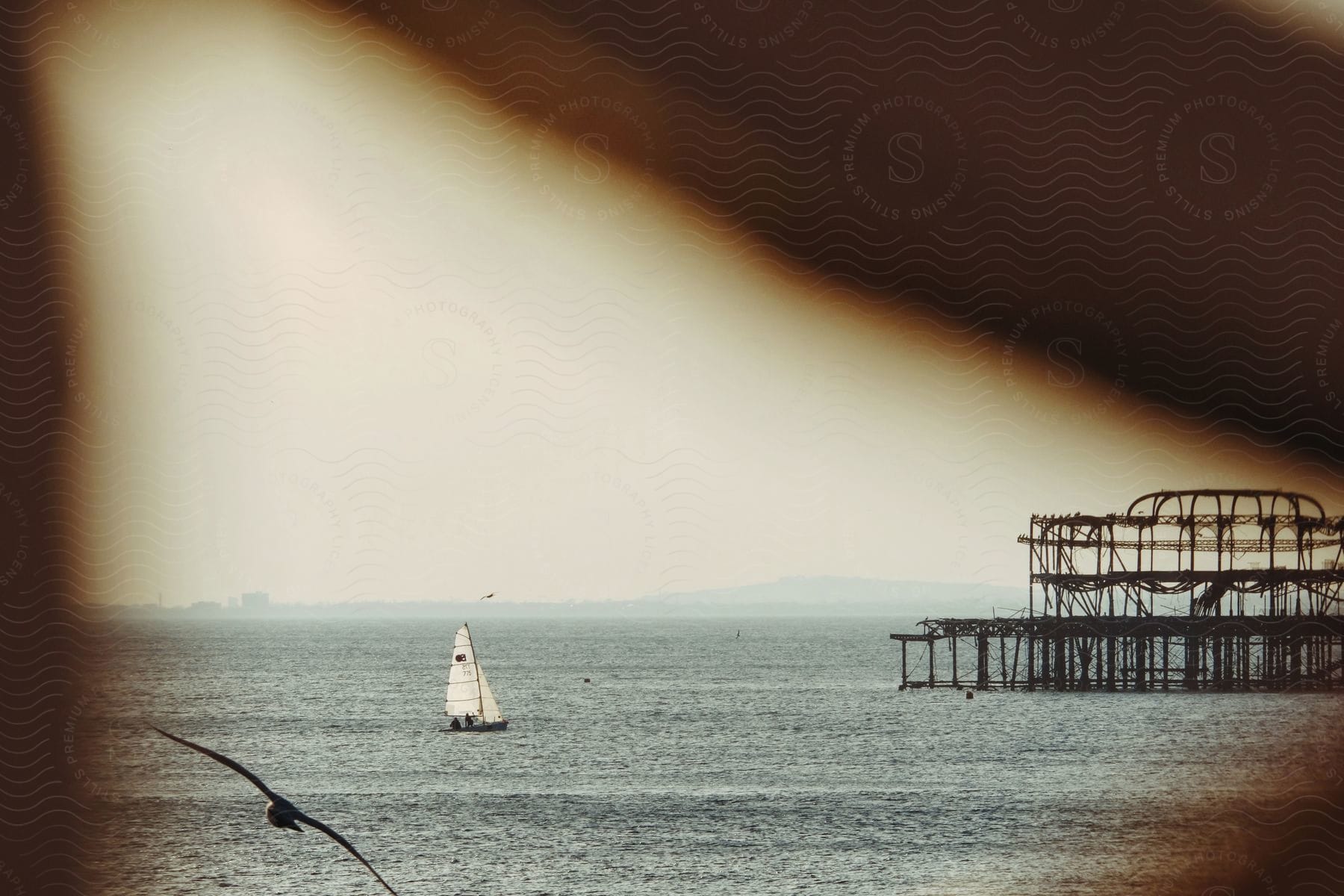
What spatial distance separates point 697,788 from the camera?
20656 millimetres

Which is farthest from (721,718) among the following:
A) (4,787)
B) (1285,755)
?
(4,787)

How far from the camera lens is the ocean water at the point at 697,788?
1443 centimetres

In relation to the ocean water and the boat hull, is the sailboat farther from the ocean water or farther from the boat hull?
the ocean water

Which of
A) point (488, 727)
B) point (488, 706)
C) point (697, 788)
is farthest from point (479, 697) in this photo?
point (697, 788)

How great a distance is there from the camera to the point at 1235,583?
93.5 feet

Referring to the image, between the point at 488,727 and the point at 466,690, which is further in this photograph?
the point at 488,727

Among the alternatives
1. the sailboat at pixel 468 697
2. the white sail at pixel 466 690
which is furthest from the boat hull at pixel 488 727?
the white sail at pixel 466 690

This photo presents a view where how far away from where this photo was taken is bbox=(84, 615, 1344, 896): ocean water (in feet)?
47.3

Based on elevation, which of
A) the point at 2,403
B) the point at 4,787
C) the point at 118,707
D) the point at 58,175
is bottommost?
the point at 118,707

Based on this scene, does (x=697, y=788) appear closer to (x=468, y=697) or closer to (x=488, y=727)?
(x=468, y=697)

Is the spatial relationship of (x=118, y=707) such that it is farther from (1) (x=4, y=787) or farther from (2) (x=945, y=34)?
(2) (x=945, y=34)

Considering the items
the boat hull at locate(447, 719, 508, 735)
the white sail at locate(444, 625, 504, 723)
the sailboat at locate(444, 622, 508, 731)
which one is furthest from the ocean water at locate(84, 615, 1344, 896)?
the white sail at locate(444, 625, 504, 723)

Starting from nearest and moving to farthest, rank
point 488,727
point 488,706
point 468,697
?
point 468,697, point 488,727, point 488,706

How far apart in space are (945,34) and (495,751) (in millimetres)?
24517
